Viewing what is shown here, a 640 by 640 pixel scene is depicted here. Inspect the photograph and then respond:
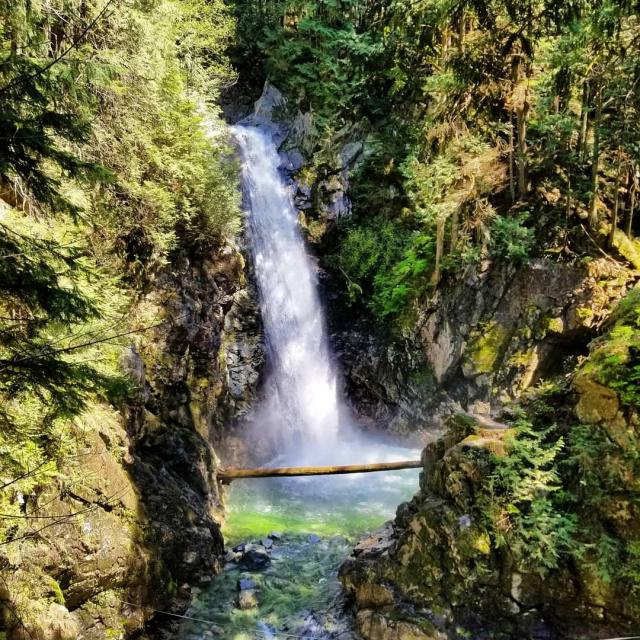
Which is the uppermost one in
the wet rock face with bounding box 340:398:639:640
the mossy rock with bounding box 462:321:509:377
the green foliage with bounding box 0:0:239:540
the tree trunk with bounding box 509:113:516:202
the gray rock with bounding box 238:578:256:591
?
the tree trunk with bounding box 509:113:516:202

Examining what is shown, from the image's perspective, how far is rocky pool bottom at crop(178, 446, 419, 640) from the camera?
20.6ft

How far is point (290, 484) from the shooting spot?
37.3 feet

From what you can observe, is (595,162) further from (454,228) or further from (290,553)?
(290,553)

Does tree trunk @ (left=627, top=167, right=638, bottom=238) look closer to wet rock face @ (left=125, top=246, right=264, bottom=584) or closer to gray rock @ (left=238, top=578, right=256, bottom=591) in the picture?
wet rock face @ (left=125, top=246, right=264, bottom=584)

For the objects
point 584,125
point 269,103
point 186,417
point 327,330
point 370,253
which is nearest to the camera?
point 186,417

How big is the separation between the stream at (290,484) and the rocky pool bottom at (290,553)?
0.02 meters

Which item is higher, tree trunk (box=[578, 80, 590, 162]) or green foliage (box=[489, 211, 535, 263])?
tree trunk (box=[578, 80, 590, 162])

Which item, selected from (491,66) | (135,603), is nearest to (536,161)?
(491,66)

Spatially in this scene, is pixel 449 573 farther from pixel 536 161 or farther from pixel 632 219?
pixel 536 161

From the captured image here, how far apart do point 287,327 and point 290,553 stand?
24.4ft

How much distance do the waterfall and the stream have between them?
36 millimetres

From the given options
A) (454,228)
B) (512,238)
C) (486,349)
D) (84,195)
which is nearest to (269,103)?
(454,228)

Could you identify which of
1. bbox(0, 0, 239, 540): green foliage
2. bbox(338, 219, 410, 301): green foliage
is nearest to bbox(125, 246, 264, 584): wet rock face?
bbox(0, 0, 239, 540): green foliage

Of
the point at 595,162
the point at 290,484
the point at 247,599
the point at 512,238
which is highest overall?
the point at 595,162
